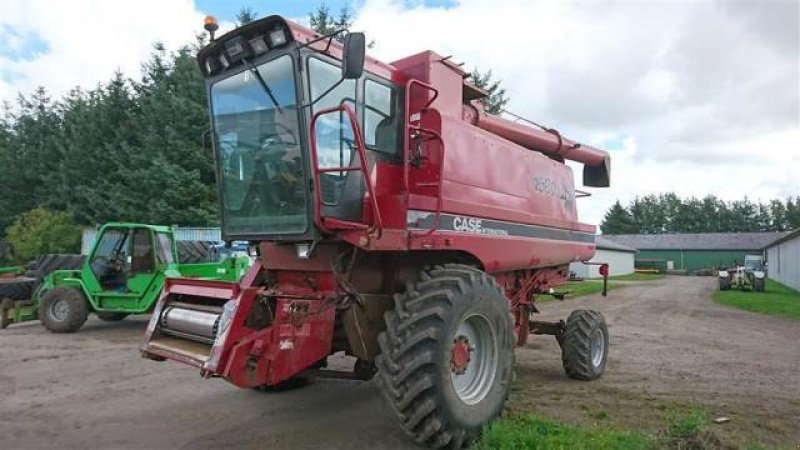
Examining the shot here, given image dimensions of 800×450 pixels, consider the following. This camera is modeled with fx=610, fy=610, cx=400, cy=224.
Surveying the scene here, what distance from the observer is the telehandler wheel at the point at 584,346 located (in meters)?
7.79

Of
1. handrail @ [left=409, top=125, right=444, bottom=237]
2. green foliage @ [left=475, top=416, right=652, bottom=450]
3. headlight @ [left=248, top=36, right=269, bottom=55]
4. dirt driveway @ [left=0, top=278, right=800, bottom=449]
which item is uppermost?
headlight @ [left=248, top=36, right=269, bottom=55]

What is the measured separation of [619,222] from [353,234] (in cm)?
11150

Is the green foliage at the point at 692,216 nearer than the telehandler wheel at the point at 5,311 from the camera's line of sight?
No

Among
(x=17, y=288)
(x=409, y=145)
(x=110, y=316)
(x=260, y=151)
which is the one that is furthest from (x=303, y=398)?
(x=17, y=288)

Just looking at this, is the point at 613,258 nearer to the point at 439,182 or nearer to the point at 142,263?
the point at 142,263

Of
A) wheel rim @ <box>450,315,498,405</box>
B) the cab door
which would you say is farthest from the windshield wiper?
the cab door

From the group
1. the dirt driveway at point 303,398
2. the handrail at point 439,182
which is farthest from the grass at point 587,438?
the handrail at point 439,182

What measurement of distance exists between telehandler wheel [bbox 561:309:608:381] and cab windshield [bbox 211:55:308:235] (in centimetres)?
436

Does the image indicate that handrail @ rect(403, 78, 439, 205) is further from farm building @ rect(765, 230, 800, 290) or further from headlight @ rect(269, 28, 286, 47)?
farm building @ rect(765, 230, 800, 290)

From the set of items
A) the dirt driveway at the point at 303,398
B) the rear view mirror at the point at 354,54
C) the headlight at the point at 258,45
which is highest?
the headlight at the point at 258,45

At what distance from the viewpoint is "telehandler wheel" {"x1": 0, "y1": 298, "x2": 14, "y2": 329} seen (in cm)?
1324

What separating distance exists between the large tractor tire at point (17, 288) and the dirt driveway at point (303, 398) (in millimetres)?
2731

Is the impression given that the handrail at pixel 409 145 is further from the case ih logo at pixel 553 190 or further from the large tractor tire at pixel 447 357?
the case ih logo at pixel 553 190

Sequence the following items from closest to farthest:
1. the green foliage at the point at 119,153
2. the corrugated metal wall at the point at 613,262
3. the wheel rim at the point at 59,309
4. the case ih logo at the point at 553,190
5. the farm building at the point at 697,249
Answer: the case ih logo at the point at 553,190 → the wheel rim at the point at 59,309 → the green foliage at the point at 119,153 → the corrugated metal wall at the point at 613,262 → the farm building at the point at 697,249
